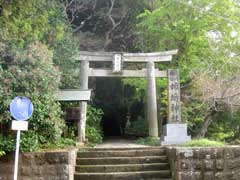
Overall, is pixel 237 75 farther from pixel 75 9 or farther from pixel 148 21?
pixel 75 9

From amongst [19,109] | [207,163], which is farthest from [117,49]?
[19,109]

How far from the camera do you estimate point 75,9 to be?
A: 16062mm

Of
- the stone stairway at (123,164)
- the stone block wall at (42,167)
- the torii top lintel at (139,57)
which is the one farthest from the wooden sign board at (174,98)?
the stone block wall at (42,167)

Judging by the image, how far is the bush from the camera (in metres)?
6.65

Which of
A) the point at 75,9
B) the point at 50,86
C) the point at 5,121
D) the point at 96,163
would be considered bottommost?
the point at 96,163

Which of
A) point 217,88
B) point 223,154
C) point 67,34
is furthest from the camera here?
point 67,34

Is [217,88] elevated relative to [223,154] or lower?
elevated

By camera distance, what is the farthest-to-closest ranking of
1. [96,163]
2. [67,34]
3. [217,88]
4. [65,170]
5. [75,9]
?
[75,9], [67,34], [217,88], [96,163], [65,170]

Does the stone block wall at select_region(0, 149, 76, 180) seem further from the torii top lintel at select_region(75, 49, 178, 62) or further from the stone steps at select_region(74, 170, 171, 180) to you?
the torii top lintel at select_region(75, 49, 178, 62)

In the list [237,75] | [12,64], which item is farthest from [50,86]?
[237,75]

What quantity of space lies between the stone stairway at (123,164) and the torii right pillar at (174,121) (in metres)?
2.53

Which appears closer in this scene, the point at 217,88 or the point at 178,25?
the point at 217,88

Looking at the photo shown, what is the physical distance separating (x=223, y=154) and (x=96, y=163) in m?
2.96

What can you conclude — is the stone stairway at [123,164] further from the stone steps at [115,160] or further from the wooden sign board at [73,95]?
the wooden sign board at [73,95]
